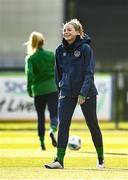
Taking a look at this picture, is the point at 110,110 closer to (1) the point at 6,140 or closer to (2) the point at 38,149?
(1) the point at 6,140

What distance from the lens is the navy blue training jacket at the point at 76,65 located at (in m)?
11.2

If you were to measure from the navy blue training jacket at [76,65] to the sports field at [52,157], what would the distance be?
1.00m

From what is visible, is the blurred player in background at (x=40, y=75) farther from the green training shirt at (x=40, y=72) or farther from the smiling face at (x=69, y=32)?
the smiling face at (x=69, y=32)

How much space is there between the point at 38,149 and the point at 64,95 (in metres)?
3.84

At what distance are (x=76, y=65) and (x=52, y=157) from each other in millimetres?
2380

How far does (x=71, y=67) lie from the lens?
36.9 feet

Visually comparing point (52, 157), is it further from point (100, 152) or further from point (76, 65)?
point (76, 65)

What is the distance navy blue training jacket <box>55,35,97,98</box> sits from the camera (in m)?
11.2

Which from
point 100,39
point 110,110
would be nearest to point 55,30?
point 100,39

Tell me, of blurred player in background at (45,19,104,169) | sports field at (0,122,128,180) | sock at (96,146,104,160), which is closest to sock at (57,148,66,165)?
blurred player in background at (45,19,104,169)

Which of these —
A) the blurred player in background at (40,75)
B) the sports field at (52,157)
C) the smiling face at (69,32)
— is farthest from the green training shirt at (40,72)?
the smiling face at (69,32)

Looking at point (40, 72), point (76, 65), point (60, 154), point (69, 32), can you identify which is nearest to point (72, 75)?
point (76, 65)

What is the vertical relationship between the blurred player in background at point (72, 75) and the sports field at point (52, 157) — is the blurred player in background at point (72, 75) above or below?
above

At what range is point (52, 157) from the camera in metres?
13.2
